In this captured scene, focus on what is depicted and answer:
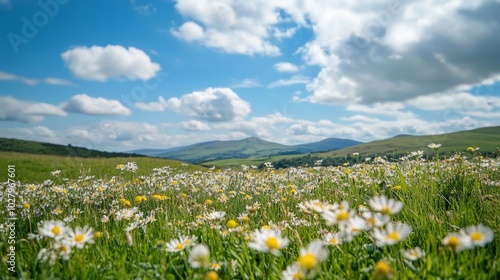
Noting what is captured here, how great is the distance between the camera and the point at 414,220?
4.57m

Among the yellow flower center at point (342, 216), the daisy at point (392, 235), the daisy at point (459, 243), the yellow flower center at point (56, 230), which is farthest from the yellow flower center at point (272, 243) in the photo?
the yellow flower center at point (56, 230)

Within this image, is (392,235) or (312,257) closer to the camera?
(312,257)

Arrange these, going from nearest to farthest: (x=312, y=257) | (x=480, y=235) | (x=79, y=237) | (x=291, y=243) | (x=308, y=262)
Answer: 1. (x=308, y=262)
2. (x=312, y=257)
3. (x=480, y=235)
4. (x=79, y=237)
5. (x=291, y=243)

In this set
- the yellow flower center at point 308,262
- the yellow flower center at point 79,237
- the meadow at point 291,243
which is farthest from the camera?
the yellow flower center at point 79,237

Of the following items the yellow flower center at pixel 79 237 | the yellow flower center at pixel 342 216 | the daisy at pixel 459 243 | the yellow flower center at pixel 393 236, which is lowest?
the yellow flower center at pixel 79 237

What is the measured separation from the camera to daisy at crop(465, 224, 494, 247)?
2054 millimetres

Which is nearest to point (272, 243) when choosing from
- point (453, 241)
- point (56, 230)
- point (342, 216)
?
point (342, 216)

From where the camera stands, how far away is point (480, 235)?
211 centimetres

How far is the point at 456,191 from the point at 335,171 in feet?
13.4

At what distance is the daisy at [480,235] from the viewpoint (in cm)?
205

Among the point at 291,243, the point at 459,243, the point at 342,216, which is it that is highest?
the point at 342,216

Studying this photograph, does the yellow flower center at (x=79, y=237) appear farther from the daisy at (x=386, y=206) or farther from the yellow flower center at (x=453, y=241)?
the yellow flower center at (x=453, y=241)

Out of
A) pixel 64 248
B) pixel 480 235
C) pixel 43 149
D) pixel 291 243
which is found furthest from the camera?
pixel 43 149

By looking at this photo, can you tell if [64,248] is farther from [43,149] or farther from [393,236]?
[43,149]
